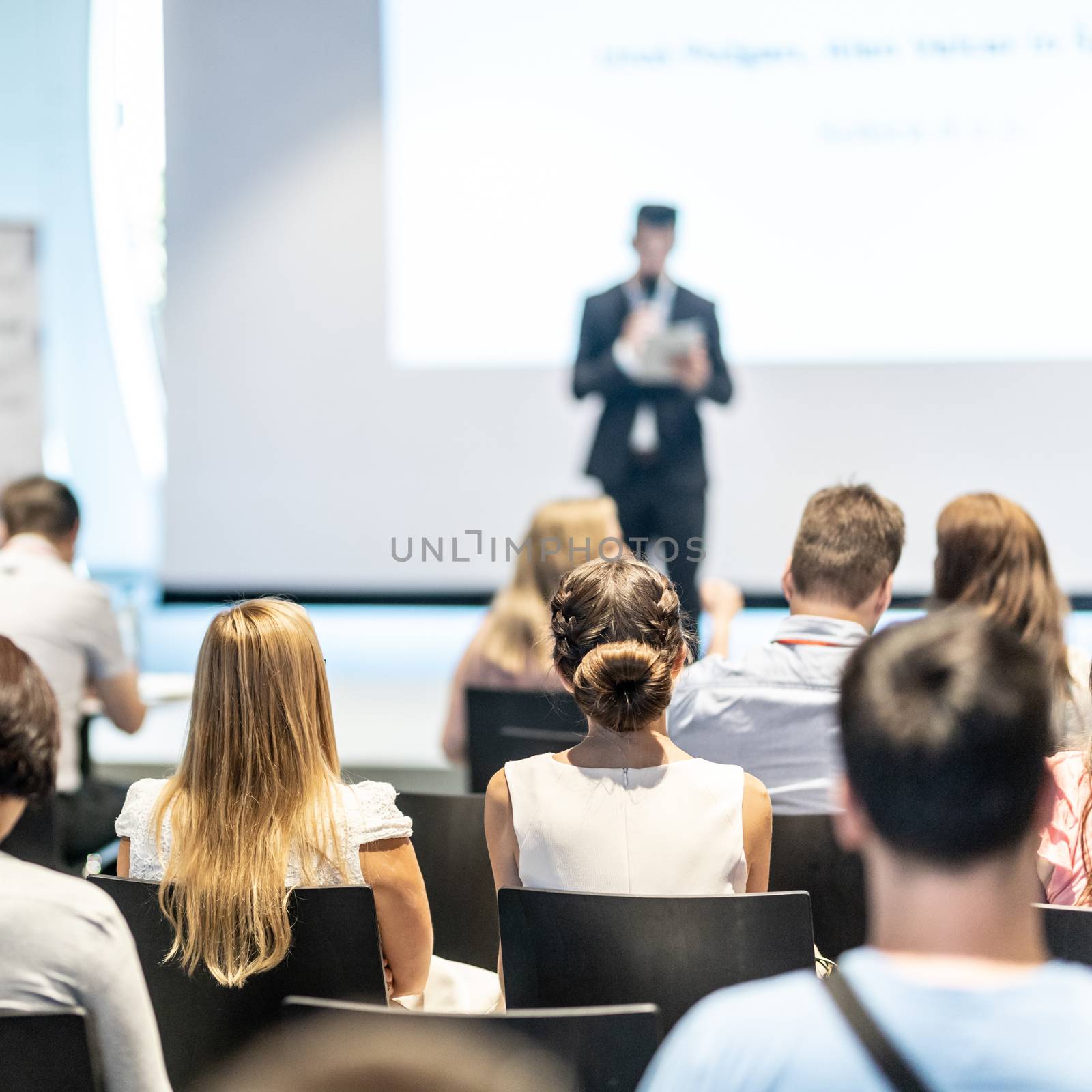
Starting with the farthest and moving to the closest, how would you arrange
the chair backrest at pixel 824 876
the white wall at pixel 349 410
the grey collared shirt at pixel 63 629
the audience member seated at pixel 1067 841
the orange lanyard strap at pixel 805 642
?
the white wall at pixel 349 410 → the grey collared shirt at pixel 63 629 → the orange lanyard strap at pixel 805 642 → the chair backrest at pixel 824 876 → the audience member seated at pixel 1067 841

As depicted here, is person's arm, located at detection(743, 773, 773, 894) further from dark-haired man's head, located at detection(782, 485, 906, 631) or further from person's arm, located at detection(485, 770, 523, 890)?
dark-haired man's head, located at detection(782, 485, 906, 631)

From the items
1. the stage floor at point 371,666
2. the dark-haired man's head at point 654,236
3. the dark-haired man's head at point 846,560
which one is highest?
the dark-haired man's head at point 654,236

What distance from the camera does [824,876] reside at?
185cm

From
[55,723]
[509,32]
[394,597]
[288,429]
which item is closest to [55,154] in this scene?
[288,429]

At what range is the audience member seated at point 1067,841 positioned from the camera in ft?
5.41

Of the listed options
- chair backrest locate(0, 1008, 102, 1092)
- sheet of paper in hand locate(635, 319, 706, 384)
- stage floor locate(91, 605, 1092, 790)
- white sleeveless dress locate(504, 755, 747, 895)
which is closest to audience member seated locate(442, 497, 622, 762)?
white sleeveless dress locate(504, 755, 747, 895)

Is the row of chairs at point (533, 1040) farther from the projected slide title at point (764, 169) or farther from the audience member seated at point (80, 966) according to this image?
the projected slide title at point (764, 169)

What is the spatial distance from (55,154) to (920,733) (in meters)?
5.74

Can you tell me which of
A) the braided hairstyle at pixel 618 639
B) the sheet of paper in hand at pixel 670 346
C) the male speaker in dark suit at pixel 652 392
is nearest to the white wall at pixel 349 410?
the male speaker in dark suit at pixel 652 392

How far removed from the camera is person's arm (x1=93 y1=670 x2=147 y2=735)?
294cm

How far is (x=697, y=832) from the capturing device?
4.99 feet

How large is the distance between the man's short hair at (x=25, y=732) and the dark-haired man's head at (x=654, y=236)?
380 cm

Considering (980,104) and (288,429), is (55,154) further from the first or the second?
(980,104)

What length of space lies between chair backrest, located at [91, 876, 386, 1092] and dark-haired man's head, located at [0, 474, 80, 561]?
1.90 m
